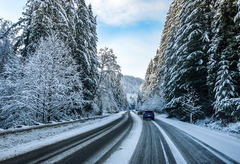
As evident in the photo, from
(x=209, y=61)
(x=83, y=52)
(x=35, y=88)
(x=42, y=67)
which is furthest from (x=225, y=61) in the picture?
A: (x=83, y=52)

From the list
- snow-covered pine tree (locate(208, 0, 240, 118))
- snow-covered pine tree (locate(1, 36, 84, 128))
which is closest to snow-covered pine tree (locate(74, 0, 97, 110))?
snow-covered pine tree (locate(1, 36, 84, 128))

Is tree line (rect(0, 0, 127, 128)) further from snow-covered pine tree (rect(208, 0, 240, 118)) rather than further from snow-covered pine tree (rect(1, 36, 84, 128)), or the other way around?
snow-covered pine tree (rect(208, 0, 240, 118))

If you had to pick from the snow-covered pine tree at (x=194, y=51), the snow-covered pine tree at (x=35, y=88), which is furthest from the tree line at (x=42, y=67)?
the snow-covered pine tree at (x=194, y=51)

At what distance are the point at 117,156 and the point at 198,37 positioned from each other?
1784cm

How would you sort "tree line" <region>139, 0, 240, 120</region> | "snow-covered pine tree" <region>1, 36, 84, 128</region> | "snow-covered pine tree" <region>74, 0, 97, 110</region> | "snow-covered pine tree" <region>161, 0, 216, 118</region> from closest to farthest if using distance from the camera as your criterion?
"snow-covered pine tree" <region>1, 36, 84, 128</region>
"tree line" <region>139, 0, 240, 120</region>
"snow-covered pine tree" <region>161, 0, 216, 118</region>
"snow-covered pine tree" <region>74, 0, 97, 110</region>

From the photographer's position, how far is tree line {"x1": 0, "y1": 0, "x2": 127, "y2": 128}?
12719 millimetres

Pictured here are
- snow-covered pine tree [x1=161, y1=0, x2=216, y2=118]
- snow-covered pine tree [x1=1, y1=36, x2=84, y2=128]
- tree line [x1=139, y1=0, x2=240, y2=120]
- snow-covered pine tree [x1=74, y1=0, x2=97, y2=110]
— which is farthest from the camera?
snow-covered pine tree [x1=74, y1=0, x2=97, y2=110]

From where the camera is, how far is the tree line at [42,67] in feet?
41.7

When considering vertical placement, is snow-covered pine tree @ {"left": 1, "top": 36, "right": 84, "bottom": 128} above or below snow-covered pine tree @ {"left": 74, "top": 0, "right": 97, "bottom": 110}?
below

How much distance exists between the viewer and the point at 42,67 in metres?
13.6

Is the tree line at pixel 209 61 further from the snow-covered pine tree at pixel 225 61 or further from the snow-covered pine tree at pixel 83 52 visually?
the snow-covered pine tree at pixel 83 52

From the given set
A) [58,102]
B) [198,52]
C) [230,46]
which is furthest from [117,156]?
[198,52]

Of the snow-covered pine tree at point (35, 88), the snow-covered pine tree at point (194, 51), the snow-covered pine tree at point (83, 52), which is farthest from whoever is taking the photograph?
the snow-covered pine tree at point (83, 52)

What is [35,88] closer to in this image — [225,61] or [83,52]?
[83,52]
